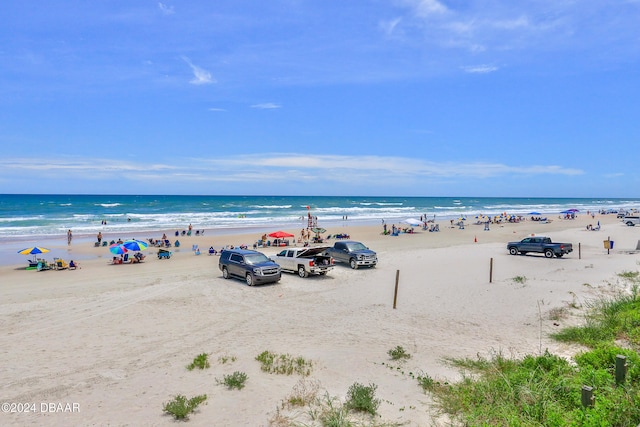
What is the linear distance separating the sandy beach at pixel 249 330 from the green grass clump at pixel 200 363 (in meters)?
0.19

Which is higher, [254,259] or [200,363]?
[254,259]

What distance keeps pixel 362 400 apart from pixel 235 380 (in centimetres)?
275

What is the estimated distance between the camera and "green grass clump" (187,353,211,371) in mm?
9922

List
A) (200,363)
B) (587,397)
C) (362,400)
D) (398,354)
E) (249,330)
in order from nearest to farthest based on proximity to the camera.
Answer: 1. (587,397)
2. (362,400)
3. (200,363)
4. (398,354)
5. (249,330)

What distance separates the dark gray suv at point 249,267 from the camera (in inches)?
759

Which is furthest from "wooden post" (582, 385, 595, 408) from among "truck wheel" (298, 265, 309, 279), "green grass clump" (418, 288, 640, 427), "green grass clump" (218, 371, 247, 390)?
"truck wheel" (298, 265, 309, 279)

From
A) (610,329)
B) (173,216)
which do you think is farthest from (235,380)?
(173,216)

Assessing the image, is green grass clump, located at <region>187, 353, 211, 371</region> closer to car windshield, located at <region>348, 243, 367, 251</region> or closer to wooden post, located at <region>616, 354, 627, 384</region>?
wooden post, located at <region>616, 354, 627, 384</region>

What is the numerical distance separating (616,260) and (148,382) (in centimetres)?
2739

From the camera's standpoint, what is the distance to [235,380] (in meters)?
8.98

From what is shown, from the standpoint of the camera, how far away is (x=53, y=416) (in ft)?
25.5

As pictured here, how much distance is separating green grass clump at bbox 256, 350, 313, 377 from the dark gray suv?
8.52 m

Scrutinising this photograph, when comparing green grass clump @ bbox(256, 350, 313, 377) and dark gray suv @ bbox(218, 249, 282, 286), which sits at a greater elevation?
dark gray suv @ bbox(218, 249, 282, 286)

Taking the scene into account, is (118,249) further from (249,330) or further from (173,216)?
(173,216)
